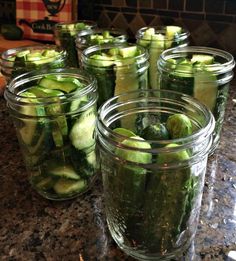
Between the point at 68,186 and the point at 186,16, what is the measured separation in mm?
714

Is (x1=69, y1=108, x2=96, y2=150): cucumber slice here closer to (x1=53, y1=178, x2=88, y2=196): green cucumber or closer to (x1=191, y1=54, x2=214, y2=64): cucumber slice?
(x1=53, y1=178, x2=88, y2=196): green cucumber

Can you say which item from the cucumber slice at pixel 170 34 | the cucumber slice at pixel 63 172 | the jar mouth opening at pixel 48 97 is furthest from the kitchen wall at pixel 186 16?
the cucumber slice at pixel 63 172

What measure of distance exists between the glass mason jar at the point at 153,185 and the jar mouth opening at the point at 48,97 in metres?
0.06

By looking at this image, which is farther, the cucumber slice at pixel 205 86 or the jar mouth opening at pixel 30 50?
the jar mouth opening at pixel 30 50

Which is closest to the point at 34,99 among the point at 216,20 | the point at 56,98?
the point at 56,98

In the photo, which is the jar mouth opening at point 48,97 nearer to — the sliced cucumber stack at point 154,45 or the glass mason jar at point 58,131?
the glass mason jar at point 58,131

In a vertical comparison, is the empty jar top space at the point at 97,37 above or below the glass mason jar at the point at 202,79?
above

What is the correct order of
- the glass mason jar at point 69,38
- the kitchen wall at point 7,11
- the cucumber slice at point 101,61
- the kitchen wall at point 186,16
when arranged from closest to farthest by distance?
the cucumber slice at point 101,61 → the glass mason jar at point 69,38 → the kitchen wall at point 186,16 → the kitchen wall at point 7,11

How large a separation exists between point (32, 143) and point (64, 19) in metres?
0.79

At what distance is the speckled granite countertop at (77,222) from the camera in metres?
0.49

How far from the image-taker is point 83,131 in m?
0.54

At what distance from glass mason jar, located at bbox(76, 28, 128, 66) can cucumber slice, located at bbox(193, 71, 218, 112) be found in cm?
25

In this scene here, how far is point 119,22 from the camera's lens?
3.99 ft

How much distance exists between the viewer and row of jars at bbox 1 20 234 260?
423 millimetres
